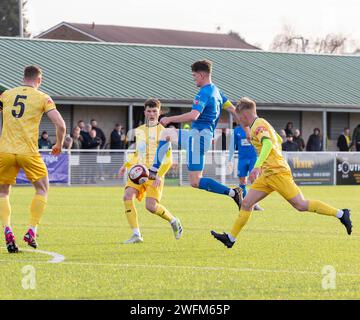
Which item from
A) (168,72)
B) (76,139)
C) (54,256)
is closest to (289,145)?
(76,139)

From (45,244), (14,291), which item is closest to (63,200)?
(45,244)

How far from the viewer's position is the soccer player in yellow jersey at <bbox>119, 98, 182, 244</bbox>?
13641 millimetres

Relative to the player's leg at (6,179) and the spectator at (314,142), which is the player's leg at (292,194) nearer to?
the player's leg at (6,179)

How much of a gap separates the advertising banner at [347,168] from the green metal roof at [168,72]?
6.37 metres

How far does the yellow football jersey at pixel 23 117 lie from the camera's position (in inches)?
482

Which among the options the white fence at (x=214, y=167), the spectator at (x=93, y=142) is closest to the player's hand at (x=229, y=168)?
the white fence at (x=214, y=167)

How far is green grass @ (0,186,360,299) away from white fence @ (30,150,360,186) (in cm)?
1315

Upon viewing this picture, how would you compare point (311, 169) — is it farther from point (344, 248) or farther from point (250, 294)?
point (250, 294)

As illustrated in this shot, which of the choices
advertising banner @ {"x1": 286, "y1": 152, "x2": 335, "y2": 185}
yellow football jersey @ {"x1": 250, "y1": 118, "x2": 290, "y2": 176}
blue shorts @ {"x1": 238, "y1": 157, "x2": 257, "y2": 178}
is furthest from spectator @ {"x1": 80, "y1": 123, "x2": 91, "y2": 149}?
yellow football jersey @ {"x1": 250, "y1": 118, "x2": 290, "y2": 176}

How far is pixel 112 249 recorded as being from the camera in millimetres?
12578

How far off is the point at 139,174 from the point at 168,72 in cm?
3087

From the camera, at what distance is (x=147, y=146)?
14016mm

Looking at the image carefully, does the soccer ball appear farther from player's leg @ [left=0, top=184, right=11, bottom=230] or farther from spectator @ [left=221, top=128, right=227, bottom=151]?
spectator @ [left=221, top=128, right=227, bottom=151]
